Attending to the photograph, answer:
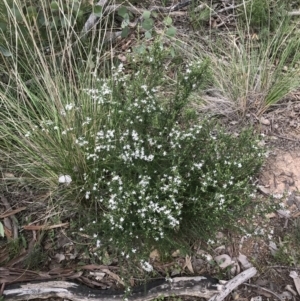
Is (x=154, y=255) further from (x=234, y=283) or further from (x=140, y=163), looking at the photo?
(x=140, y=163)

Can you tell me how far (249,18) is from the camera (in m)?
3.17

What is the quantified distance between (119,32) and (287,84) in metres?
1.27

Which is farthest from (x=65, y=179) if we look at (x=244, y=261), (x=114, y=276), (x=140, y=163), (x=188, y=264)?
(x=244, y=261)

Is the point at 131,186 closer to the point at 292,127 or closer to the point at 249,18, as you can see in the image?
the point at 292,127

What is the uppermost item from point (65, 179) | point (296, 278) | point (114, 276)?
point (65, 179)

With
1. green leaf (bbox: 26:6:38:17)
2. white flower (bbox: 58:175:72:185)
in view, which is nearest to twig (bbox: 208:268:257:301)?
white flower (bbox: 58:175:72:185)

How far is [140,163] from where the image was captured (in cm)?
212

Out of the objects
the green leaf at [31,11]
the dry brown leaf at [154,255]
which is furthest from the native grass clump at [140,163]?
the green leaf at [31,11]

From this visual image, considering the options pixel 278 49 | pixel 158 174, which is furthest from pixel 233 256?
pixel 278 49

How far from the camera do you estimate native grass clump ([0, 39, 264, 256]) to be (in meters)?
1.99

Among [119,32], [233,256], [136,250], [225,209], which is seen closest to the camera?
[225,209]

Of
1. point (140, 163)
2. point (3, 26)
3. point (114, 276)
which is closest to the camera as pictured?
point (140, 163)

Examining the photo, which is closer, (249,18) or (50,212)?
(50,212)

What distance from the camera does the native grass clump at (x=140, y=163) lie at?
1.99 meters
